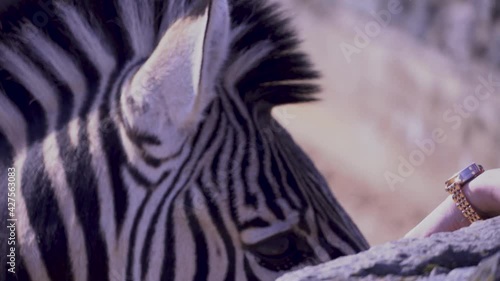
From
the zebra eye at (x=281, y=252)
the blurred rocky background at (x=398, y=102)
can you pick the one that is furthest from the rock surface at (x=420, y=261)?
the blurred rocky background at (x=398, y=102)

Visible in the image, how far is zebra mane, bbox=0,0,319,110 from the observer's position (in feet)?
6.39

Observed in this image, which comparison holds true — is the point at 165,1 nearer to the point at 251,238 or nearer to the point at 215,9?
the point at 215,9

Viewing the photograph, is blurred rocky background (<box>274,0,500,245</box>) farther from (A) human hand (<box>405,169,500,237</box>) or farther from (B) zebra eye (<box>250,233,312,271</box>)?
(B) zebra eye (<box>250,233,312,271</box>)

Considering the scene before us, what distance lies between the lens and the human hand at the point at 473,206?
202 cm

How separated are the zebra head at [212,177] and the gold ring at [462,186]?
0.98 ft

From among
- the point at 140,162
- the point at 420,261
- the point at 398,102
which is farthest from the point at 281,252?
the point at 398,102

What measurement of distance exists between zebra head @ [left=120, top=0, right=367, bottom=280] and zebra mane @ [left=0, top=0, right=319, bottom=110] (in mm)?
95

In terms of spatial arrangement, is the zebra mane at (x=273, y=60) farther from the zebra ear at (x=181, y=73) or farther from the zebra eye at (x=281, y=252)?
the zebra eye at (x=281, y=252)

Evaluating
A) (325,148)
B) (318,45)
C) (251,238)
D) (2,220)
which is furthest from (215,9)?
(318,45)

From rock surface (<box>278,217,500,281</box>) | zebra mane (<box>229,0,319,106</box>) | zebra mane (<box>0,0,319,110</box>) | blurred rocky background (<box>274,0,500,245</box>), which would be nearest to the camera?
rock surface (<box>278,217,500,281</box>)

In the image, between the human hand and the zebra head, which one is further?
the human hand

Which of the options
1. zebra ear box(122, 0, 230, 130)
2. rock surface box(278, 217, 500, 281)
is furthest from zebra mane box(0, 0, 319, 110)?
rock surface box(278, 217, 500, 281)

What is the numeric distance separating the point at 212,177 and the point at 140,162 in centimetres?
15

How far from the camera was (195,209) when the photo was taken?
1787 mm
